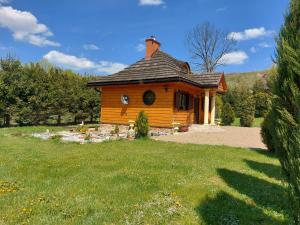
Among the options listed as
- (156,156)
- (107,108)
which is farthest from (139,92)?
(156,156)

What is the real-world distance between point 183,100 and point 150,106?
7.48 feet

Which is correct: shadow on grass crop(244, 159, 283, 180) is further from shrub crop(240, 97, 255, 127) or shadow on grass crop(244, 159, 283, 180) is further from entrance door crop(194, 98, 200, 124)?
shrub crop(240, 97, 255, 127)

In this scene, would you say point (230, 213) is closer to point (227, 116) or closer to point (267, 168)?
point (267, 168)

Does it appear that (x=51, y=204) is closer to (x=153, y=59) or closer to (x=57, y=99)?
(x=153, y=59)

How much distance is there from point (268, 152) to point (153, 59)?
10.9 meters

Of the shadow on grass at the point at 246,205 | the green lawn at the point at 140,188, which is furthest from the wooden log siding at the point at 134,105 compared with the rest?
the shadow on grass at the point at 246,205

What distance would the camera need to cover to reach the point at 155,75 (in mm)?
15906

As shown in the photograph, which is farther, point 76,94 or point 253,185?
point 76,94

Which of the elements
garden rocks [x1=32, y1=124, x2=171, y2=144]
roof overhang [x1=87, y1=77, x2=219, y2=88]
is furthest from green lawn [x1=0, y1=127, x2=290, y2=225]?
roof overhang [x1=87, y1=77, x2=219, y2=88]

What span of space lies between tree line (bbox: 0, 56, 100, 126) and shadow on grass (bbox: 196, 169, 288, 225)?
52.0 ft

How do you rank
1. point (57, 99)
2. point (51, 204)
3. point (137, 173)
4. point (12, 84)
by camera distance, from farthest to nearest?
1. point (57, 99)
2. point (12, 84)
3. point (137, 173)
4. point (51, 204)

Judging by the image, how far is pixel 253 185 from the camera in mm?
5418

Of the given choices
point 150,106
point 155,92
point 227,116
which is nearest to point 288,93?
point 155,92

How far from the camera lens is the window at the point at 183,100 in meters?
16.1
